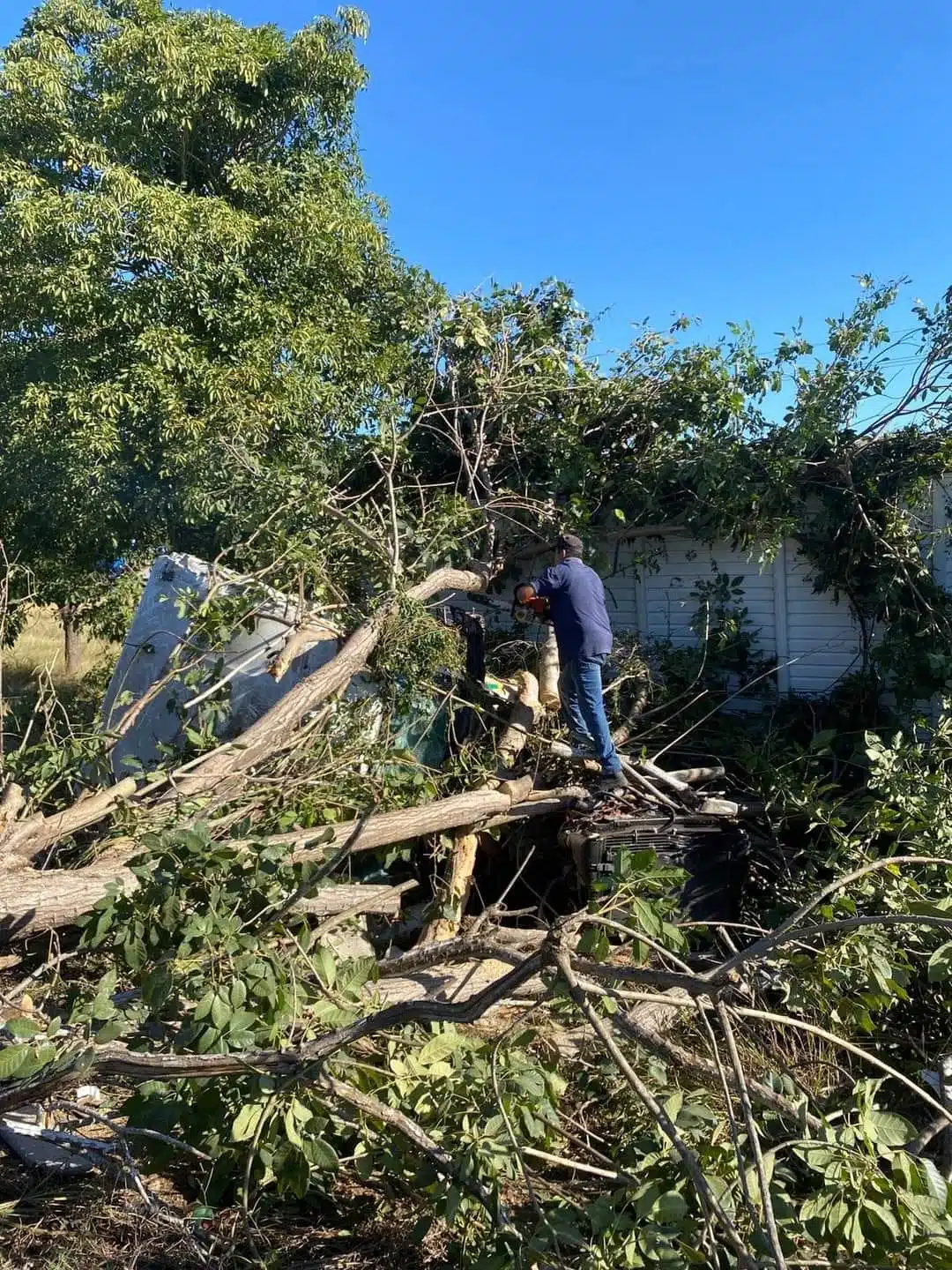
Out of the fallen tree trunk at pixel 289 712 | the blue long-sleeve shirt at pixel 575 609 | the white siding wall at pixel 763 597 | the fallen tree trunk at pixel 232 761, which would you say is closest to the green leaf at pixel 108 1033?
the fallen tree trunk at pixel 232 761

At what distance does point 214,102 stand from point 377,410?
4.02 meters

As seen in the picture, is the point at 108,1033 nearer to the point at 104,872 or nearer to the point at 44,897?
the point at 44,897

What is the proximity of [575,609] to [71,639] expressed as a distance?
899cm

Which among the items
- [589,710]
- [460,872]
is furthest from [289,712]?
[589,710]

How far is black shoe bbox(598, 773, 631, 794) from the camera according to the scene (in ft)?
14.7

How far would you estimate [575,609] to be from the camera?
15.7 ft

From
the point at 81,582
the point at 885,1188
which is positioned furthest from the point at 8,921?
the point at 81,582

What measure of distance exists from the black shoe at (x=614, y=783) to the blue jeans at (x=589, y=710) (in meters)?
0.03

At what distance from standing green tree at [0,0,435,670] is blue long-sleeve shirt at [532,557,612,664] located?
2.05 m

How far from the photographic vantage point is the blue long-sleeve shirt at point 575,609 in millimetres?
4734

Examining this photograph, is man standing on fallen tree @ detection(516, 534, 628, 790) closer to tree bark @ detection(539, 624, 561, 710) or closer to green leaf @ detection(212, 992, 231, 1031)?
tree bark @ detection(539, 624, 561, 710)

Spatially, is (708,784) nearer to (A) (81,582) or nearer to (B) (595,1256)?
(B) (595,1256)

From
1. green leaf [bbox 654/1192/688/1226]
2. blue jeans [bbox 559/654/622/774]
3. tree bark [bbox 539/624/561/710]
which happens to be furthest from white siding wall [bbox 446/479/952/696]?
green leaf [bbox 654/1192/688/1226]

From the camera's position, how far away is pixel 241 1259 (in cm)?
232
